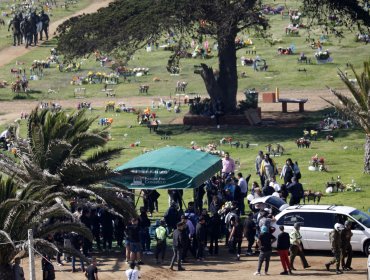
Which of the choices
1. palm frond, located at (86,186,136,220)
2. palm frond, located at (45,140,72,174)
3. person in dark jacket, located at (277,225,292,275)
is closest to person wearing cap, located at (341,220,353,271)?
person in dark jacket, located at (277,225,292,275)

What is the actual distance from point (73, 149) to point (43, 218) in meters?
4.40

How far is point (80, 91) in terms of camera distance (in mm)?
63906

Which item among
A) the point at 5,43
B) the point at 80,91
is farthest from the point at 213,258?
the point at 5,43

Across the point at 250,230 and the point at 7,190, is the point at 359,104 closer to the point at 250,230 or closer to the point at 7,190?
the point at 250,230

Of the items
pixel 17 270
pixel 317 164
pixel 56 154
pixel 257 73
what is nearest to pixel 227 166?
pixel 317 164

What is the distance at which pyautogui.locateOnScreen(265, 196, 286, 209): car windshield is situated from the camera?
33.4 m

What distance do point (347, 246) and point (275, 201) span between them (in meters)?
4.60

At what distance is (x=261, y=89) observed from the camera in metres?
61.5

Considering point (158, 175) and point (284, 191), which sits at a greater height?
point (158, 175)

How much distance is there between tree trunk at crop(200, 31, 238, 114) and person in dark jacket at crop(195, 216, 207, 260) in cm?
2161

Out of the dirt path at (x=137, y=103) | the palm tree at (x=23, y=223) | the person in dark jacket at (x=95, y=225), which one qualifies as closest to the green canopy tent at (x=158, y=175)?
the person in dark jacket at (x=95, y=225)

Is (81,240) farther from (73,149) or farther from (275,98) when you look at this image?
(275,98)

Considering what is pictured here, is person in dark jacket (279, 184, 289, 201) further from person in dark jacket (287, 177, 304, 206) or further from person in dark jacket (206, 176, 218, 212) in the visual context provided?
person in dark jacket (206, 176, 218, 212)

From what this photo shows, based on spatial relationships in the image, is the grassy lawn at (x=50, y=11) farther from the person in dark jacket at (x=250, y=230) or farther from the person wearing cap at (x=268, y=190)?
the person in dark jacket at (x=250, y=230)
